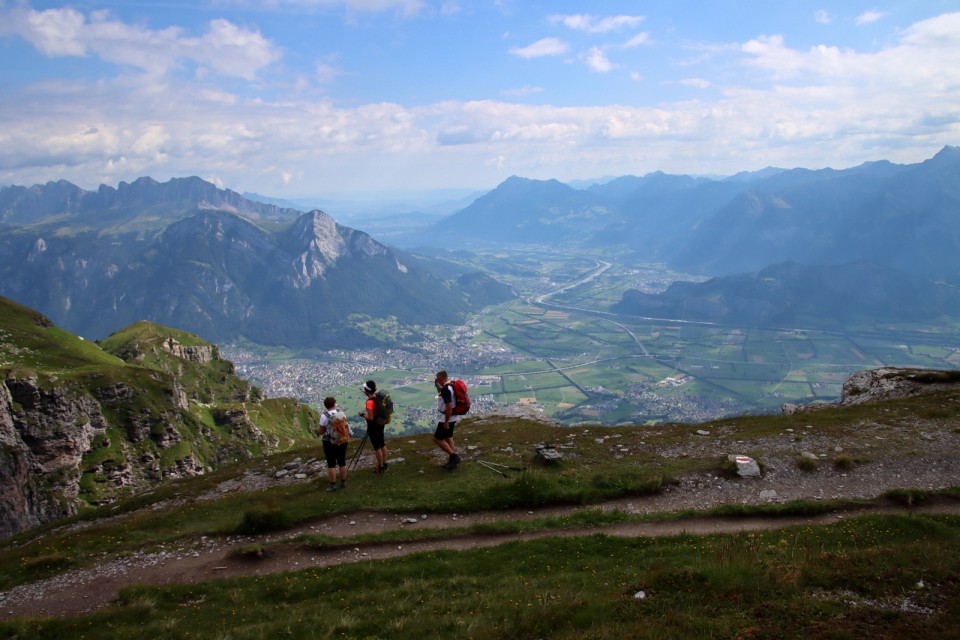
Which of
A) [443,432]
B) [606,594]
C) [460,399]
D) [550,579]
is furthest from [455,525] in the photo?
[606,594]

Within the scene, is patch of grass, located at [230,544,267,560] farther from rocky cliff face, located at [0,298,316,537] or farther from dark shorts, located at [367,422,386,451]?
rocky cliff face, located at [0,298,316,537]

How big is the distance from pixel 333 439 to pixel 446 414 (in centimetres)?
641

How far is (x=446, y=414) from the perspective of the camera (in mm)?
27297

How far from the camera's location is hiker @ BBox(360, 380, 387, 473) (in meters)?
26.8

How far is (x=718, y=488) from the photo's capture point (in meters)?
25.4

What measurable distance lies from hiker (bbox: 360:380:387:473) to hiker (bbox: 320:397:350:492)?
1.30 m

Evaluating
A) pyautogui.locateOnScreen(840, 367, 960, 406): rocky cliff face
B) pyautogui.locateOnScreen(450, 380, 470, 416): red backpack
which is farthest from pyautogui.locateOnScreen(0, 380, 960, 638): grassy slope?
pyautogui.locateOnScreen(840, 367, 960, 406): rocky cliff face

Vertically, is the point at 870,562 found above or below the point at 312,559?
above

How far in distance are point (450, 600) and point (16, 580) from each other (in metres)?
20.4

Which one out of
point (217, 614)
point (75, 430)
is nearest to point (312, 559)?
point (217, 614)

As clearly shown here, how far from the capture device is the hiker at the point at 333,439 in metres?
27.5

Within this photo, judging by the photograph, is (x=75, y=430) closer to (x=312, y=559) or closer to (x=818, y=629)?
(x=312, y=559)

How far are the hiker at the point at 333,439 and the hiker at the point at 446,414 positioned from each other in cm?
512

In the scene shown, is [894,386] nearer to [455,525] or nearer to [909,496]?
[909,496]
